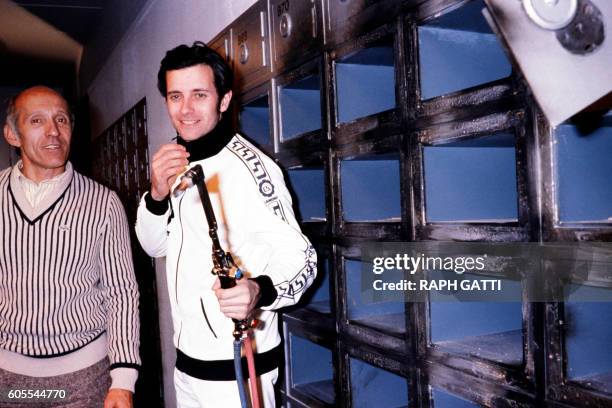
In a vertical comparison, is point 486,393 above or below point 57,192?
below

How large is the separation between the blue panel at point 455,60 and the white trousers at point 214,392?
99 centimetres

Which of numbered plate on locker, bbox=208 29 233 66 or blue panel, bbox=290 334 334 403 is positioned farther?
numbered plate on locker, bbox=208 29 233 66

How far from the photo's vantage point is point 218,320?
1612mm

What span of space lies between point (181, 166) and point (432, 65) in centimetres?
73

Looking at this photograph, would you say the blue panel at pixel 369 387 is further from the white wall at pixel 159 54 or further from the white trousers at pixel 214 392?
the white wall at pixel 159 54

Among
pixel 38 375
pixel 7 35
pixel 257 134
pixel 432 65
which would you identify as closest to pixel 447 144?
pixel 432 65

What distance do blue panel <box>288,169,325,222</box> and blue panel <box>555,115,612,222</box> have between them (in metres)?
1.21

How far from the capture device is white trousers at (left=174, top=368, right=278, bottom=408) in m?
1.59

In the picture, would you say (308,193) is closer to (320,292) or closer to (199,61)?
(320,292)

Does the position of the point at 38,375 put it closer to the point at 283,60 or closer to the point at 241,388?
the point at 241,388

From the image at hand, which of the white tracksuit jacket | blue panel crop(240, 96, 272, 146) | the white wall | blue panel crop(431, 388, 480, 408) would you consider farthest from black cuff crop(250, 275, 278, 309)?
the white wall

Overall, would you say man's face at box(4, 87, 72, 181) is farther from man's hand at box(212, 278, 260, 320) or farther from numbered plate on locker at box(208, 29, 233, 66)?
man's hand at box(212, 278, 260, 320)

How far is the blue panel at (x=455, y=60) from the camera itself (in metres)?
1.34

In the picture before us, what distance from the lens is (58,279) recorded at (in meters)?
1.86
